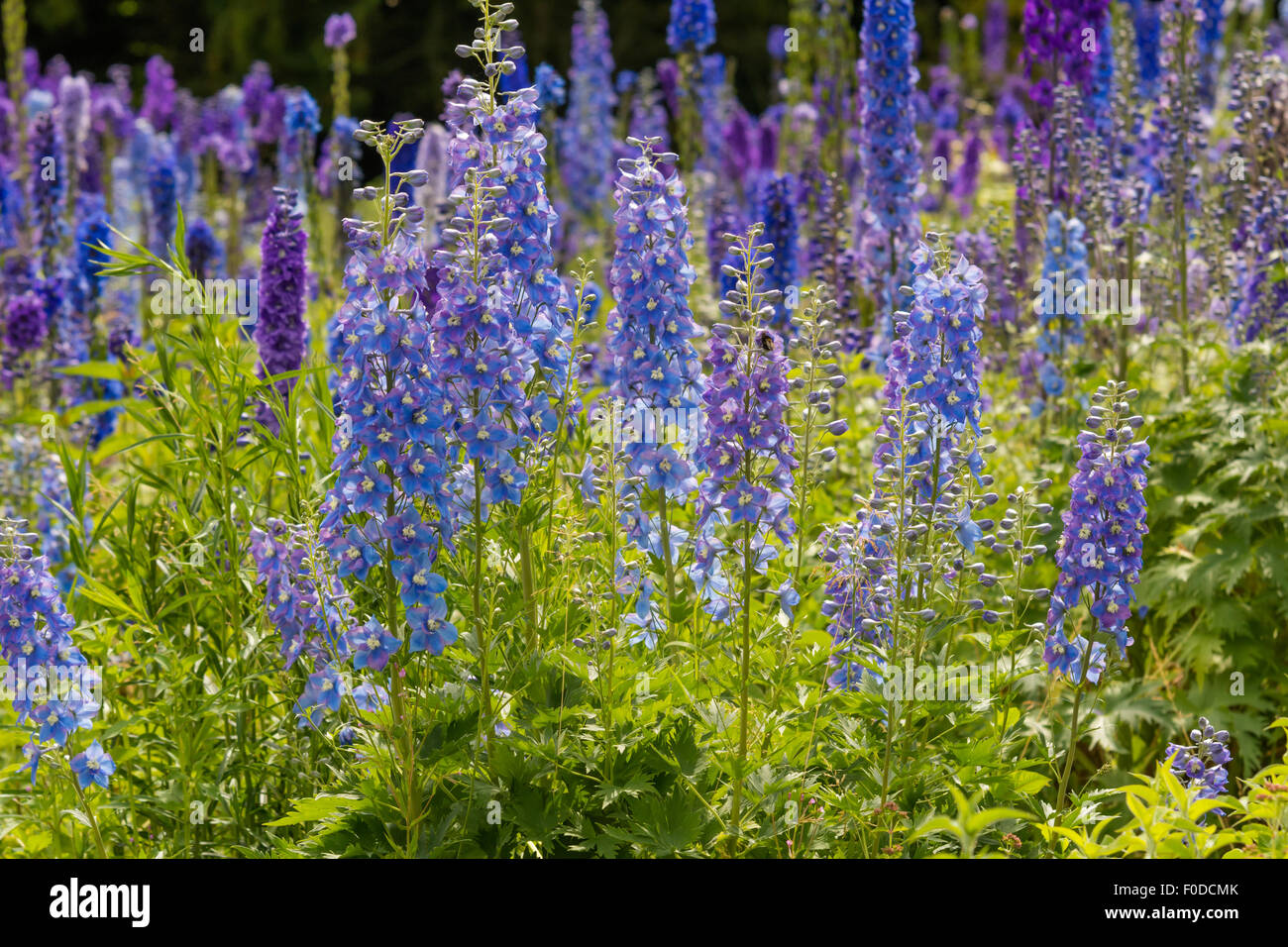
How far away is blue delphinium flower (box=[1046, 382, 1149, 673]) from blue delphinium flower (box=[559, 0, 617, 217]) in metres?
7.51

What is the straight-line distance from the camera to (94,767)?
3.37 m

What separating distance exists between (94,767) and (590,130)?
800 cm

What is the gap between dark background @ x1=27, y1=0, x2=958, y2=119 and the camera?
15516 millimetres

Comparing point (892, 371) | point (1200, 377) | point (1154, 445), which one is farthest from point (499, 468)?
point (1200, 377)

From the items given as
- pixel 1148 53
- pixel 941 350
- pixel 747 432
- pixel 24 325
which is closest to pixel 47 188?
pixel 24 325

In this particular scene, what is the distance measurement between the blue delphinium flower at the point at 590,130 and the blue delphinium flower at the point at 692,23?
2556mm

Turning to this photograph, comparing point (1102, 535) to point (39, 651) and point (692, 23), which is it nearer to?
point (39, 651)

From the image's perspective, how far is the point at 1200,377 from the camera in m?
5.30

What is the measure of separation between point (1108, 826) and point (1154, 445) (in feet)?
4.56

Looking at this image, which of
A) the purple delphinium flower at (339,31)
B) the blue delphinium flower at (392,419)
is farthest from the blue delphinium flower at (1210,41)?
the blue delphinium flower at (392,419)

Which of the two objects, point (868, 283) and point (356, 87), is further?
point (356, 87)

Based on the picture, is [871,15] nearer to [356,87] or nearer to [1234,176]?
[1234,176]

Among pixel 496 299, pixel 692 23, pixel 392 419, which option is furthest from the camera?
pixel 692 23

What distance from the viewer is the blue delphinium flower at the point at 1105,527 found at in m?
3.04
